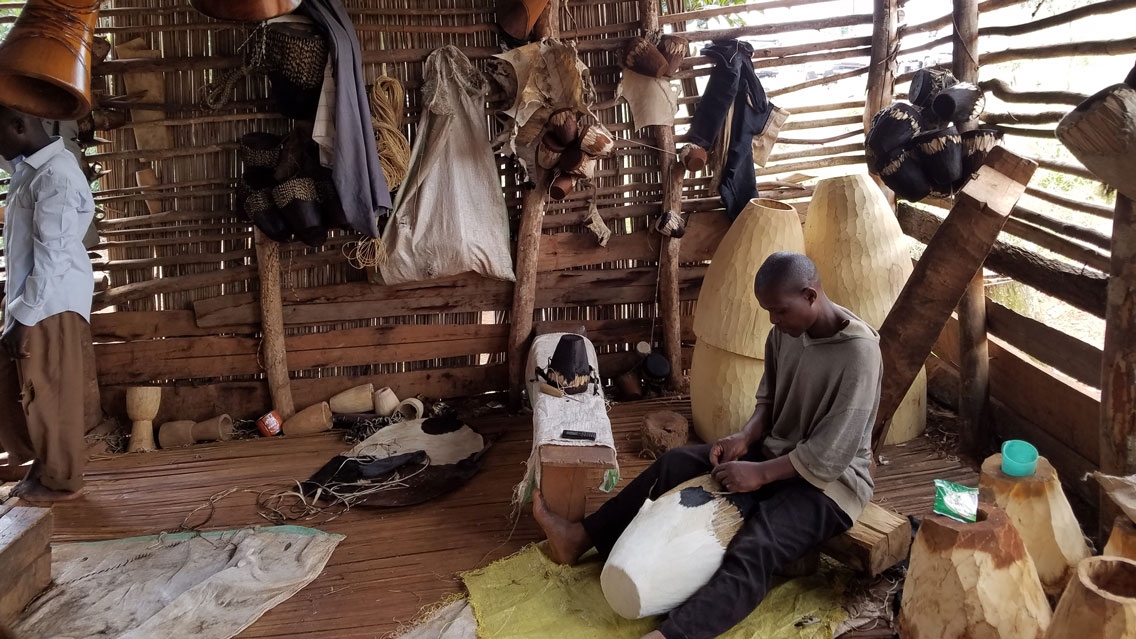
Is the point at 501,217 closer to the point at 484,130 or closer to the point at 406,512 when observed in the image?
the point at 484,130

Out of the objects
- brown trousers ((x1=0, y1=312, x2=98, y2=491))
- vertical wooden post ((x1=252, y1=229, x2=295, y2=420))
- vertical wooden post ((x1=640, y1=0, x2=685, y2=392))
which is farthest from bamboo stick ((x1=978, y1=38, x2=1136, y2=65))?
brown trousers ((x1=0, y1=312, x2=98, y2=491))

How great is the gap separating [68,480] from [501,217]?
2474 mm

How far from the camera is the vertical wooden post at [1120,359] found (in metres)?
2.73

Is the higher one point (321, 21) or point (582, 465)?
point (321, 21)

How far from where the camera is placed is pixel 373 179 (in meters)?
3.79

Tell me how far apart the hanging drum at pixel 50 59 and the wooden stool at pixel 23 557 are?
60.1 inches

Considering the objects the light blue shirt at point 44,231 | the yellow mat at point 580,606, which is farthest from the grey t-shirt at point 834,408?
the light blue shirt at point 44,231

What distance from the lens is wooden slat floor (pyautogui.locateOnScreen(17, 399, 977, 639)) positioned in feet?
9.52

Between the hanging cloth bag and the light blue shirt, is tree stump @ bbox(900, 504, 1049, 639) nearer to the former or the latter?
the hanging cloth bag

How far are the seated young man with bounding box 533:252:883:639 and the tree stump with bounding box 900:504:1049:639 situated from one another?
39cm

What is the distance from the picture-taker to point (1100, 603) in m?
1.76

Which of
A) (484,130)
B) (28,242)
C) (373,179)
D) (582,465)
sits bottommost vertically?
(582,465)

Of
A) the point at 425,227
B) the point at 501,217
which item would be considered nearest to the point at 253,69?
the point at 425,227

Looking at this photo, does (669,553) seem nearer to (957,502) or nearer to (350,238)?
(957,502)
